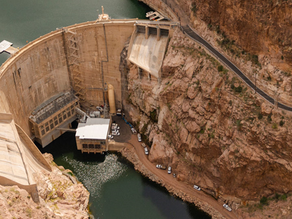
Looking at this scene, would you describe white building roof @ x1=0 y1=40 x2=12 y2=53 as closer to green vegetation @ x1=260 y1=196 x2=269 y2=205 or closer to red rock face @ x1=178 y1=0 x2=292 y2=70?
red rock face @ x1=178 y1=0 x2=292 y2=70

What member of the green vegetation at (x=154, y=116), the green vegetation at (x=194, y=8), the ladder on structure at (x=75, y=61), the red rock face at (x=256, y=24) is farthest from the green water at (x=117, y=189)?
the green vegetation at (x=194, y=8)

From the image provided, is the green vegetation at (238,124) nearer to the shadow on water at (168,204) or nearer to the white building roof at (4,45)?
the shadow on water at (168,204)

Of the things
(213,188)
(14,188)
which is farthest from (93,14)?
(14,188)

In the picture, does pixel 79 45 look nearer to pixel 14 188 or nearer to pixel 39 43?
pixel 39 43

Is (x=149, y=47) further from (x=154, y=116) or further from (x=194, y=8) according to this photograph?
(x=154, y=116)

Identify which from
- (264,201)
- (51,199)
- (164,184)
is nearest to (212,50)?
(164,184)

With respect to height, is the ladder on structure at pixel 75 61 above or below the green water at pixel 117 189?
above
